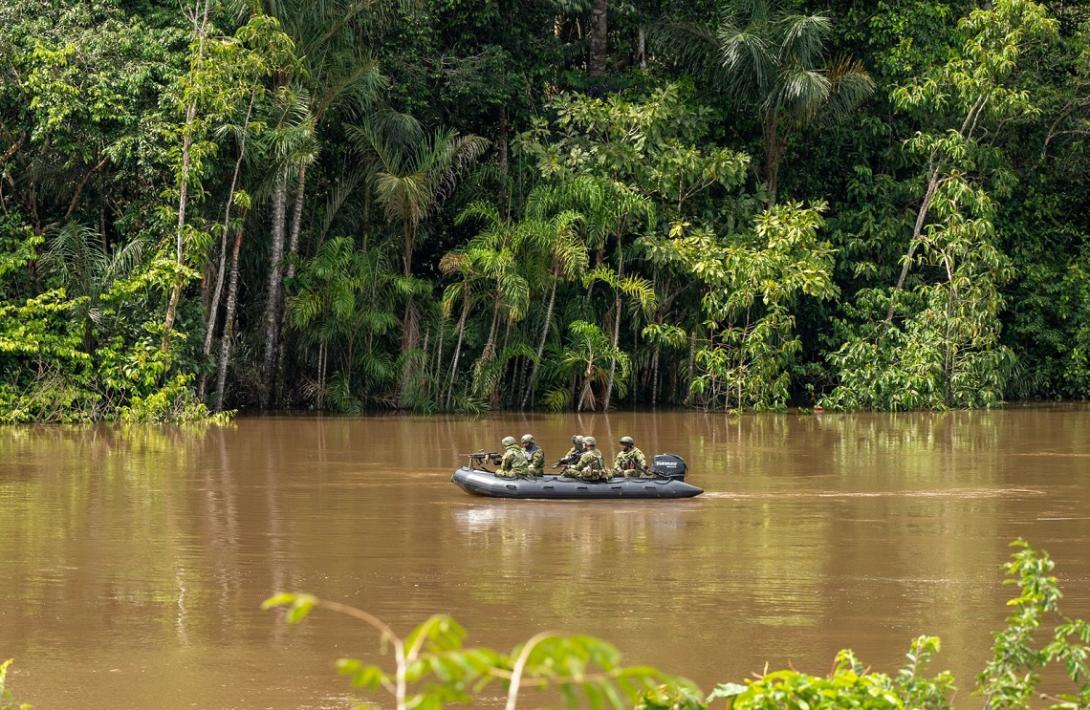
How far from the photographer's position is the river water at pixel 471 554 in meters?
9.28

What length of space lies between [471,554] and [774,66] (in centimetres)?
1485

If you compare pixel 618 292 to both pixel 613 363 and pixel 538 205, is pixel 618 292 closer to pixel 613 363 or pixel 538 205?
pixel 613 363

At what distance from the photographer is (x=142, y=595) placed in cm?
1098

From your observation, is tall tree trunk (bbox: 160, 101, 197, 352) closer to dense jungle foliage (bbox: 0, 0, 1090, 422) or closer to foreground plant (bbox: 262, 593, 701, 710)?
dense jungle foliage (bbox: 0, 0, 1090, 422)

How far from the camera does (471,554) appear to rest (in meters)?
12.7

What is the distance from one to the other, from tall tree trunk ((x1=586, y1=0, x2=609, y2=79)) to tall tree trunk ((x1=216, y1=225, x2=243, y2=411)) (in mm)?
7002

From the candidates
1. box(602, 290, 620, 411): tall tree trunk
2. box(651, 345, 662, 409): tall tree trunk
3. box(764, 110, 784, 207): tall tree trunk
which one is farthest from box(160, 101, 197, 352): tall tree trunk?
box(764, 110, 784, 207): tall tree trunk

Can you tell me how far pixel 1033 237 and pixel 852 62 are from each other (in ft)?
14.7

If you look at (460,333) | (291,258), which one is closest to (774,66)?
(460,333)

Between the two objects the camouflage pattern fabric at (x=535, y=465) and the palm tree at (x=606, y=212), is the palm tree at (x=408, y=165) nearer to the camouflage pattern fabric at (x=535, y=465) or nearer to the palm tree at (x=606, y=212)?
the palm tree at (x=606, y=212)

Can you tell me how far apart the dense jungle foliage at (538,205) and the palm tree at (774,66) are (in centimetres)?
7

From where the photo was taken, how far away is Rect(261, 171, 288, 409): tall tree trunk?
79.6ft

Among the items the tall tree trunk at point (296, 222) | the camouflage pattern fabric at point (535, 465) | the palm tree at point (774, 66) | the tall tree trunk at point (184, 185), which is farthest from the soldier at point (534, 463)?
the palm tree at point (774, 66)

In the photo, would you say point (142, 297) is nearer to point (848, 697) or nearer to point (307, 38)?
point (307, 38)
